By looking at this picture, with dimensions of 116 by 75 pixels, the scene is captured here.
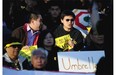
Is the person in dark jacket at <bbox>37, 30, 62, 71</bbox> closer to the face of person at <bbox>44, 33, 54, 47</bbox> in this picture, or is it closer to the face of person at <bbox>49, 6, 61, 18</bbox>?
the face of person at <bbox>44, 33, 54, 47</bbox>

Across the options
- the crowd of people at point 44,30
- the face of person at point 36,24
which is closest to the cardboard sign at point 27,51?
the crowd of people at point 44,30

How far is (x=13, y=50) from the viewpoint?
254 centimetres

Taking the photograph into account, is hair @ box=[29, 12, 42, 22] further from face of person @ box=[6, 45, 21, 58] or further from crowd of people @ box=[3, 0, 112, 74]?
face of person @ box=[6, 45, 21, 58]

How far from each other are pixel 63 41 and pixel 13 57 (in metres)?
0.47

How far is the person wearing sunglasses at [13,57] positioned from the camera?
8.28ft

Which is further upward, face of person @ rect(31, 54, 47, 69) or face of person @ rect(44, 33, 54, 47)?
face of person @ rect(44, 33, 54, 47)

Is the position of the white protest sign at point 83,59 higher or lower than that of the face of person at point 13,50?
lower

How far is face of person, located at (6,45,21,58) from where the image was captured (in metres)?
2.53

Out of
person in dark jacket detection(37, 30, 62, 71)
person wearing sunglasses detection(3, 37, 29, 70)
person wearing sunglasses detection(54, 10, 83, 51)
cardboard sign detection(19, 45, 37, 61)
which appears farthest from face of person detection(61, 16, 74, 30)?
person wearing sunglasses detection(3, 37, 29, 70)

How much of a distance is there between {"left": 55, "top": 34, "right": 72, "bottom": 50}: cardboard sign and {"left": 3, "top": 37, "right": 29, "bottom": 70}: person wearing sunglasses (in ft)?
1.07

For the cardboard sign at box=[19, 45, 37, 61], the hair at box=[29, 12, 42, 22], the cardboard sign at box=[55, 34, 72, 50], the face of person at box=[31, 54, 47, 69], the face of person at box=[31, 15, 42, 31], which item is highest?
the hair at box=[29, 12, 42, 22]

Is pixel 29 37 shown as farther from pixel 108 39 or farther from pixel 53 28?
pixel 108 39

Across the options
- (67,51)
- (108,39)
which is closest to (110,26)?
(108,39)

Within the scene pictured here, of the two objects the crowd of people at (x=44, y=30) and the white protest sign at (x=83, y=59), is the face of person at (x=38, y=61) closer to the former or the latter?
the crowd of people at (x=44, y=30)
